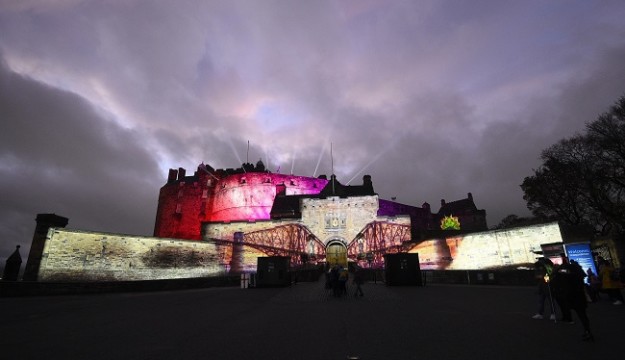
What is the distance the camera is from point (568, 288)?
589cm

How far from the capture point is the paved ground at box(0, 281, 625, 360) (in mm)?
4527

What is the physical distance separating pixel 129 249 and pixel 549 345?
28751 millimetres

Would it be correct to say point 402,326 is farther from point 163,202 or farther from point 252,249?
point 163,202

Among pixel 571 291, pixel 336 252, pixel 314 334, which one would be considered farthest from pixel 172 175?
pixel 571 291

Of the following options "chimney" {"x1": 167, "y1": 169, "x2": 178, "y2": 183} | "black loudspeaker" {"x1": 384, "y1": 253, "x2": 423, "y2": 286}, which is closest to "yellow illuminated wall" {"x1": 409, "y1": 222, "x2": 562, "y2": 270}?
"black loudspeaker" {"x1": 384, "y1": 253, "x2": 423, "y2": 286}

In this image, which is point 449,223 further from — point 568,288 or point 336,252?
point 568,288

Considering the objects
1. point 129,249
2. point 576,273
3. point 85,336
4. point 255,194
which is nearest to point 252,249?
point 129,249

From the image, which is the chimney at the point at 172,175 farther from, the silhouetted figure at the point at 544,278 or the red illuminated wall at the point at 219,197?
the silhouetted figure at the point at 544,278

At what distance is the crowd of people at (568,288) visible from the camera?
216 inches

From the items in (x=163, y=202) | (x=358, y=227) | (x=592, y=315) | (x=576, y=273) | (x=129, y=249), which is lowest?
(x=592, y=315)

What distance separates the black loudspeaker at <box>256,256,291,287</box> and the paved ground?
929cm

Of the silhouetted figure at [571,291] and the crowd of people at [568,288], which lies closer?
the silhouetted figure at [571,291]

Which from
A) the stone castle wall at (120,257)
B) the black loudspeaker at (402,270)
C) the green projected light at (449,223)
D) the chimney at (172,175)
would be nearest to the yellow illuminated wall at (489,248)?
the black loudspeaker at (402,270)

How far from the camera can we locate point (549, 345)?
489 centimetres
